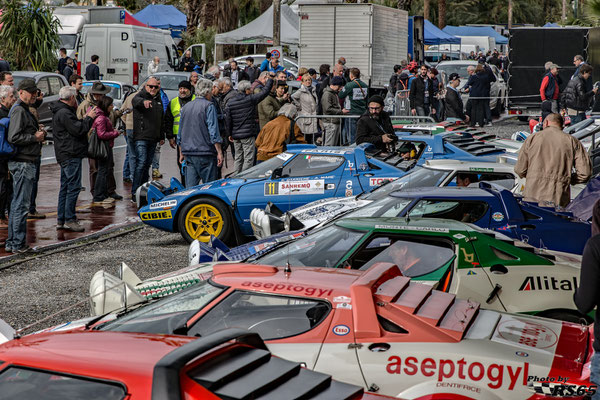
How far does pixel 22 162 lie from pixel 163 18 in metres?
38.9

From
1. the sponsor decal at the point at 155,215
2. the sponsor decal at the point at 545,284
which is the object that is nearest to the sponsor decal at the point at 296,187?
the sponsor decal at the point at 155,215

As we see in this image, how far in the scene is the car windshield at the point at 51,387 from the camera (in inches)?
115

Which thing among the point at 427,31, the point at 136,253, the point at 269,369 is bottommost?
the point at 136,253

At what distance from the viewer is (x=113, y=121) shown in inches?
555

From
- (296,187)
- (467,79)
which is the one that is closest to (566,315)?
(296,187)

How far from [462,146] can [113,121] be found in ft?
19.6

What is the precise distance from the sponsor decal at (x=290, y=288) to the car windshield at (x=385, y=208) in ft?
10.00

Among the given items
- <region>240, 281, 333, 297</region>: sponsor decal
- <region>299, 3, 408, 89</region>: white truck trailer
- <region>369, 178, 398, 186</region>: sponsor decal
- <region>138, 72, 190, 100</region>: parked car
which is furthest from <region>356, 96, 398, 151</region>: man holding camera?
<region>138, 72, 190, 100</region>: parked car

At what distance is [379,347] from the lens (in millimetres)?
4305

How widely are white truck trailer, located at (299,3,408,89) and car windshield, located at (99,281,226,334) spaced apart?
64.9 ft

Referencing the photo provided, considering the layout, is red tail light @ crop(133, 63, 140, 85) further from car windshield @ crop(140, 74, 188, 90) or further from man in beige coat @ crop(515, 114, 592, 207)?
man in beige coat @ crop(515, 114, 592, 207)

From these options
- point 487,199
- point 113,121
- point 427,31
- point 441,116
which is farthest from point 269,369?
point 427,31

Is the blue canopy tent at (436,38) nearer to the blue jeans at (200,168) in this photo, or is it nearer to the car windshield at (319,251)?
the blue jeans at (200,168)

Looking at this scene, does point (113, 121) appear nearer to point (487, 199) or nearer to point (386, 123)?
point (386, 123)
